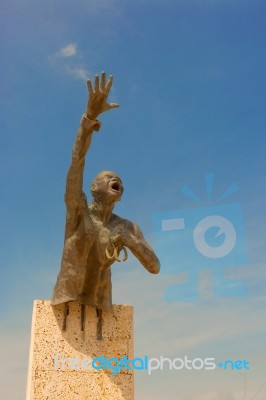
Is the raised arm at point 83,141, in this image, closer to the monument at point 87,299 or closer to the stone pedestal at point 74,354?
the monument at point 87,299

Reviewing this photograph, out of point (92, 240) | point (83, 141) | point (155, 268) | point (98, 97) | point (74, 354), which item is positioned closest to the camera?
point (98, 97)

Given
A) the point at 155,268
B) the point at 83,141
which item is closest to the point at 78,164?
the point at 83,141

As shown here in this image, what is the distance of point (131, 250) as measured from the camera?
6.45 m

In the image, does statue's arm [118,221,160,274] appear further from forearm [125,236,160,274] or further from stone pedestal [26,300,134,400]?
stone pedestal [26,300,134,400]

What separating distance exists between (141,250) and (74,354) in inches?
61.7

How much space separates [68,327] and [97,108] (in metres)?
2.81

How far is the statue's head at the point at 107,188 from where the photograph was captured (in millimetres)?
6523

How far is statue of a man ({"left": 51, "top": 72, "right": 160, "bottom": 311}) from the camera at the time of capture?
242 inches

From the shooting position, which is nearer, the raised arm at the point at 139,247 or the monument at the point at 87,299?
the monument at the point at 87,299

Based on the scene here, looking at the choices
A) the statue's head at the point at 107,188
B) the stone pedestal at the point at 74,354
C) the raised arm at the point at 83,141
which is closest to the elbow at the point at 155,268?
the stone pedestal at the point at 74,354

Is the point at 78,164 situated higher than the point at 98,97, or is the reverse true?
the point at 98,97

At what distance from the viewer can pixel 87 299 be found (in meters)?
6.33

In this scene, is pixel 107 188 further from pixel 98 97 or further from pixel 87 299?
pixel 87 299

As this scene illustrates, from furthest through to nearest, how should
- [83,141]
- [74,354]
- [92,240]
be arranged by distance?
1. [92,240]
2. [74,354]
3. [83,141]
